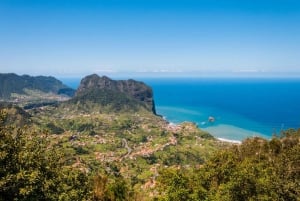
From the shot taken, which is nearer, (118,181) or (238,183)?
(238,183)

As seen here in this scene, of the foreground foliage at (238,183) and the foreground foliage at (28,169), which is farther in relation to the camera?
the foreground foliage at (238,183)

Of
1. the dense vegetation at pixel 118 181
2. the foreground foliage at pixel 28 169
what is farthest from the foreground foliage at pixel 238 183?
the foreground foliage at pixel 28 169

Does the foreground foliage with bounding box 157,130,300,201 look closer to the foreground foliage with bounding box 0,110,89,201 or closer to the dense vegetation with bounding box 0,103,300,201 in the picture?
the dense vegetation with bounding box 0,103,300,201

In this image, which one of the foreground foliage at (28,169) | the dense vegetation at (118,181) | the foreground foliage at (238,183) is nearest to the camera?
the foreground foliage at (28,169)

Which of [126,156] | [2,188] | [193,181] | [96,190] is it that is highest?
[2,188]

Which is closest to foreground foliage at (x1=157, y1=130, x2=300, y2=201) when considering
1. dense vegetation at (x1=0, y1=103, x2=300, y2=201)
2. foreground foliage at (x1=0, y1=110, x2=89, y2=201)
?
dense vegetation at (x1=0, y1=103, x2=300, y2=201)

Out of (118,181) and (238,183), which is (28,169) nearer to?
(238,183)

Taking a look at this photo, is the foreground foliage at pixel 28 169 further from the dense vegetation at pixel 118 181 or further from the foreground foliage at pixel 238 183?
the foreground foliage at pixel 238 183

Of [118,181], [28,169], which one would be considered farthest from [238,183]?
[118,181]

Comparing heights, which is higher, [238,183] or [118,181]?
[238,183]

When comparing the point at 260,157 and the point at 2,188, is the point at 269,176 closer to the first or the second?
the point at 260,157

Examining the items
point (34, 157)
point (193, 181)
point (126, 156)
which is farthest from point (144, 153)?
point (34, 157)
